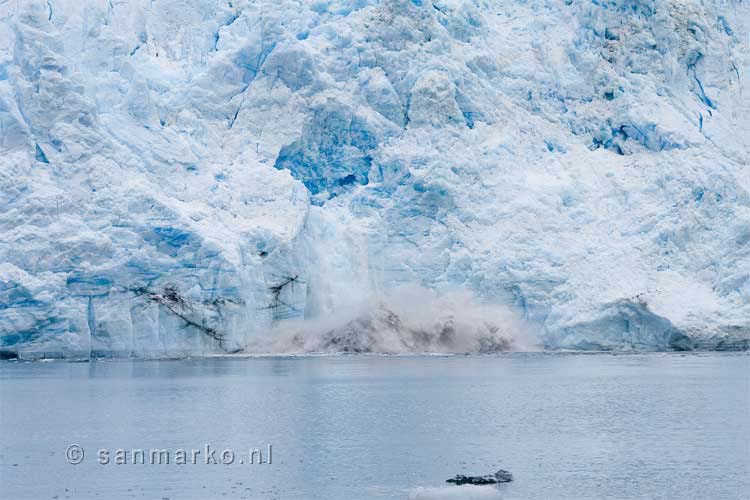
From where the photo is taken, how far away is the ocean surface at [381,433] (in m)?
11.1

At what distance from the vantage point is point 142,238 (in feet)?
83.2

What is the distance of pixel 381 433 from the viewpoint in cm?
1472

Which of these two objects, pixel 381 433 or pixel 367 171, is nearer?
pixel 381 433

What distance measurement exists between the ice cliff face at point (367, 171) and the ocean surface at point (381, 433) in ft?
→ 7.16

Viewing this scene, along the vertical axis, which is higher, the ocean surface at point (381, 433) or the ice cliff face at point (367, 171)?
the ice cliff face at point (367, 171)

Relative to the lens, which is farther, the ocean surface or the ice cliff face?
the ice cliff face

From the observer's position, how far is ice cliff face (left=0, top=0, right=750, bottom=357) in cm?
2534

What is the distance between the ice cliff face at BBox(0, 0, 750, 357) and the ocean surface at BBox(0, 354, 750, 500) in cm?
218

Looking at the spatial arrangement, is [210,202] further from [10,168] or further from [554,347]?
[554,347]

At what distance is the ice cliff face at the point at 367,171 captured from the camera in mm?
25344

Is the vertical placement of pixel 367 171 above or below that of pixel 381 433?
above

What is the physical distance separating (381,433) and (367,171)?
582 inches

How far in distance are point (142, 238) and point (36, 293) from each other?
253 centimetres

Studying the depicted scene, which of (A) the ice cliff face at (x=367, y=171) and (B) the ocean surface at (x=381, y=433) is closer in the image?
(B) the ocean surface at (x=381, y=433)
